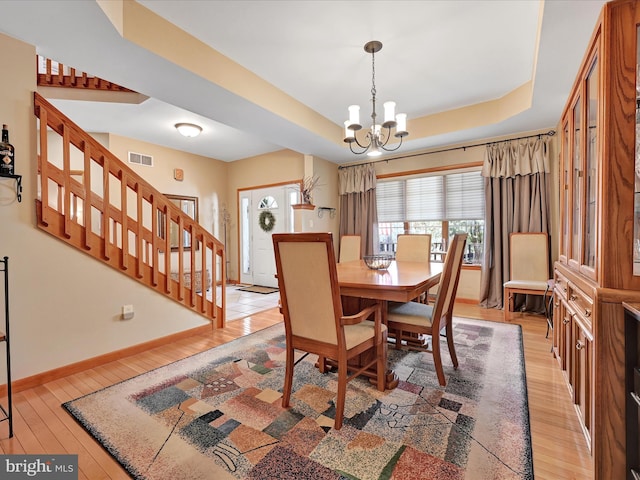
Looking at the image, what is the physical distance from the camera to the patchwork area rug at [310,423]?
1329 millimetres

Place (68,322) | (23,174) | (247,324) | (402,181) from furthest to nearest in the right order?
(402,181)
(247,324)
(68,322)
(23,174)

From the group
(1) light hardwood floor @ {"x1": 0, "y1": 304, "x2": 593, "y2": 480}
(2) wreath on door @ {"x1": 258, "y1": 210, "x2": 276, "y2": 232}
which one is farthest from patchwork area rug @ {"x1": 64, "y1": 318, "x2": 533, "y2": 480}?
(2) wreath on door @ {"x1": 258, "y1": 210, "x2": 276, "y2": 232}

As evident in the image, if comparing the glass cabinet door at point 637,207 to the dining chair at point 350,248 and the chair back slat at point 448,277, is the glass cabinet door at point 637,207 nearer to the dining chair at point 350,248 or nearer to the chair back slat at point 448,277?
the chair back slat at point 448,277

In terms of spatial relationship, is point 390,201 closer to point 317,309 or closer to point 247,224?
point 247,224

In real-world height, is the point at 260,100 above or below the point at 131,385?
above

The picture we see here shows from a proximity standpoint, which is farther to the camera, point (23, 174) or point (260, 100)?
point (260, 100)

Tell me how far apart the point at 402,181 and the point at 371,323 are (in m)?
3.49

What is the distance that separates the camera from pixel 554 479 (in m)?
1.26

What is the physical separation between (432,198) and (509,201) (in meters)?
1.05

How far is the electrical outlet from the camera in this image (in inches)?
103

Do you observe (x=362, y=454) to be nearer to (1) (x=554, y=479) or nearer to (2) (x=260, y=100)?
(1) (x=554, y=479)

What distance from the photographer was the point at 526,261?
374 centimetres

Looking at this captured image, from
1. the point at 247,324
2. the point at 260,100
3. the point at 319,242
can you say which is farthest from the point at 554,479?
the point at 260,100

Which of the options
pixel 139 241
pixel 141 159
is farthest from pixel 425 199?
pixel 141 159
